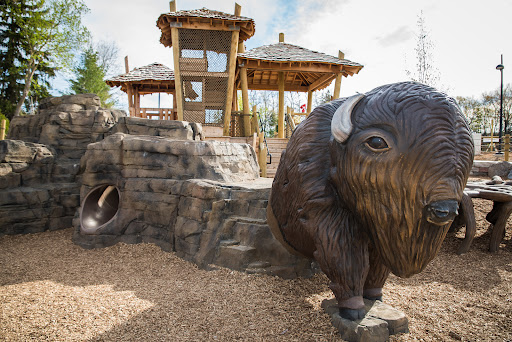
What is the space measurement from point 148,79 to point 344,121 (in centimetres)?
1349

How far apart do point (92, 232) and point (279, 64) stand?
892 cm

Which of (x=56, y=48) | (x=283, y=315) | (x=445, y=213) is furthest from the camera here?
(x=56, y=48)

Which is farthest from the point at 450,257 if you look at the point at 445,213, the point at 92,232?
the point at 92,232

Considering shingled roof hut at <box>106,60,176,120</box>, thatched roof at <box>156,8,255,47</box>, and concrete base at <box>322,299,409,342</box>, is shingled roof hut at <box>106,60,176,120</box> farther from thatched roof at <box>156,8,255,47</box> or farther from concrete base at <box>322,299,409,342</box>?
concrete base at <box>322,299,409,342</box>

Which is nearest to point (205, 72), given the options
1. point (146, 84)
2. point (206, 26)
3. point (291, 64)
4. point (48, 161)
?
point (206, 26)

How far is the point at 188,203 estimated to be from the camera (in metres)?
4.17

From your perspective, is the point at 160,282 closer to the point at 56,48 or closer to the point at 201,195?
the point at 201,195

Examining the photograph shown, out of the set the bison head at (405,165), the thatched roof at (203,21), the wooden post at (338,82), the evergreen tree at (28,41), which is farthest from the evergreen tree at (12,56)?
the bison head at (405,165)

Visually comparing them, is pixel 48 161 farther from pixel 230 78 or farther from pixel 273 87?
pixel 273 87

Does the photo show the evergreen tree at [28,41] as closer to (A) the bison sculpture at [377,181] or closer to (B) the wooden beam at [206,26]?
(B) the wooden beam at [206,26]

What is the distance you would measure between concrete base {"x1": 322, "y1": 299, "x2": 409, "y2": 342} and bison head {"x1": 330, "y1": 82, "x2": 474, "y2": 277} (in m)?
0.40

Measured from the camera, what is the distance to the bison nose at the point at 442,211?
5.18ft

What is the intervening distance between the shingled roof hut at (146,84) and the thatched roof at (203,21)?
9.43 ft

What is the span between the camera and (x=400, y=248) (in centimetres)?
178
